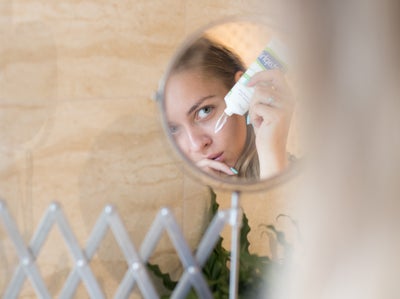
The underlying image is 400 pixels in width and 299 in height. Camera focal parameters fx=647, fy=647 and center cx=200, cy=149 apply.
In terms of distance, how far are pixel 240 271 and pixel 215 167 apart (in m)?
0.38

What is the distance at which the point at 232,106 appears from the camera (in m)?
0.71

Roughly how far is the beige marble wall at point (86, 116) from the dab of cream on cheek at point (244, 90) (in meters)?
0.23

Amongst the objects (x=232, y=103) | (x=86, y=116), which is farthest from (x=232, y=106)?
(x=86, y=116)

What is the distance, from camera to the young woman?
0.65m

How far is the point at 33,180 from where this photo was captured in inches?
36.9

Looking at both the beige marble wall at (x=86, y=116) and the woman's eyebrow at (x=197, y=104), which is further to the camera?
the beige marble wall at (x=86, y=116)

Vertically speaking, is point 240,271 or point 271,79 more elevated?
point 271,79

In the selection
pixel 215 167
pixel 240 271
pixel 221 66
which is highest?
pixel 221 66

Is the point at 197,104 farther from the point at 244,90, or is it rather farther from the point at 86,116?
the point at 86,116

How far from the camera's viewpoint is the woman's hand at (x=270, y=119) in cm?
64

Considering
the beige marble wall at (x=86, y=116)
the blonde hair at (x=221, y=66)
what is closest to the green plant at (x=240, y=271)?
the beige marble wall at (x=86, y=116)

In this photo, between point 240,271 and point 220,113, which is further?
point 240,271

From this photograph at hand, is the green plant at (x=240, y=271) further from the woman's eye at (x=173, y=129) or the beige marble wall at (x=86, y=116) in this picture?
the woman's eye at (x=173, y=129)

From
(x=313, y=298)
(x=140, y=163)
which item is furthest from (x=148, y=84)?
(x=313, y=298)
